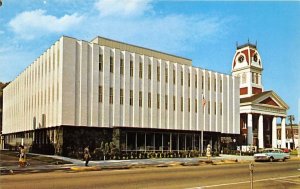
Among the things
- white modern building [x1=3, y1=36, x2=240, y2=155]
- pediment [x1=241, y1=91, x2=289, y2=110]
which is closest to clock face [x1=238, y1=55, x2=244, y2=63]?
pediment [x1=241, y1=91, x2=289, y2=110]

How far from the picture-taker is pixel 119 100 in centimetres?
4625

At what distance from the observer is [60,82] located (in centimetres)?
4181

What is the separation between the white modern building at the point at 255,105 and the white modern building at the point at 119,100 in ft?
46.4

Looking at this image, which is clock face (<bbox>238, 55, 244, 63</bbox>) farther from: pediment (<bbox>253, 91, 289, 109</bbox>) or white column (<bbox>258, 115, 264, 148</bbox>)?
white column (<bbox>258, 115, 264, 148</bbox>)

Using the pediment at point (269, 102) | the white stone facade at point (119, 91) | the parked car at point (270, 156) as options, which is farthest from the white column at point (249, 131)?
the parked car at point (270, 156)

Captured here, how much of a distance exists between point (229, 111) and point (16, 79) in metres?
37.9

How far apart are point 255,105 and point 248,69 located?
45.3 ft

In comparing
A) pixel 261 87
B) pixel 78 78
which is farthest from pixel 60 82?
pixel 261 87

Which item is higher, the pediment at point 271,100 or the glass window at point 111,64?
the glass window at point 111,64

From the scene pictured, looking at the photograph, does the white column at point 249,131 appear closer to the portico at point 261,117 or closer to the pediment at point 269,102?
the portico at point 261,117

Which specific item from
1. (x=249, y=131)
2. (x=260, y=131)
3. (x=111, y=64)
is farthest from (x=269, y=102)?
(x=111, y=64)

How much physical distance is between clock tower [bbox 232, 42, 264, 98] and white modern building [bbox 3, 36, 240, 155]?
2531 centimetres

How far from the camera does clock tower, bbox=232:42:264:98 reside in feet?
282

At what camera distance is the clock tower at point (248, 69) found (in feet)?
282
